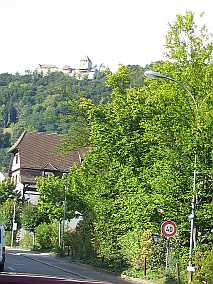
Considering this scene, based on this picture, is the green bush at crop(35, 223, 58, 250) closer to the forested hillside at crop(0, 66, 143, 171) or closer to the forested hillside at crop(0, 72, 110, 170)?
the forested hillside at crop(0, 66, 143, 171)

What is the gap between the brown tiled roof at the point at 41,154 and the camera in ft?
278

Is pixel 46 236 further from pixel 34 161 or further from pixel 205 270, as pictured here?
pixel 205 270

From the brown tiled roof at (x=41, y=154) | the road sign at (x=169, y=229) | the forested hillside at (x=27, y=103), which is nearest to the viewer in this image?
the road sign at (x=169, y=229)

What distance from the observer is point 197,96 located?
26.4m

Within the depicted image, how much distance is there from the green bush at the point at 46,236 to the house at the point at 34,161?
2257 cm

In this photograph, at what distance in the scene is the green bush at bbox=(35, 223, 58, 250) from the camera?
5544 cm

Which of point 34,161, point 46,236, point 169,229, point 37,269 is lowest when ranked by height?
point 37,269

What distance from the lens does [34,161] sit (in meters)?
85.2

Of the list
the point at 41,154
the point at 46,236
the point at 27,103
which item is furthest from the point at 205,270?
the point at 27,103

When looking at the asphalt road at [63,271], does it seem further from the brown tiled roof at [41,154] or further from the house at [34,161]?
the brown tiled roof at [41,154]

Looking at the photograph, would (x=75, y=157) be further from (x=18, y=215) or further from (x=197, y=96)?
(x=197, y=96)

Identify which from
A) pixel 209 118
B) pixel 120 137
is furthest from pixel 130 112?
pixel 209 118

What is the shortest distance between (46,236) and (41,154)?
1217 inches

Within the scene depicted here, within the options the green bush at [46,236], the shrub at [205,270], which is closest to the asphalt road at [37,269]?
the shrub at [205,270]
